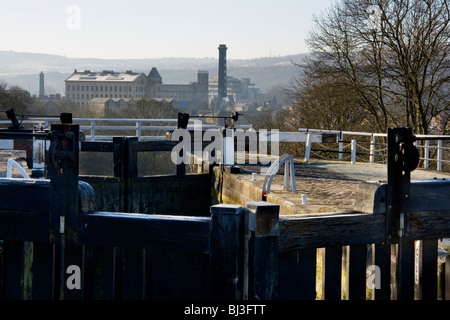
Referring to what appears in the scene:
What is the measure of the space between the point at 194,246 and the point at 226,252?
9.2 inches

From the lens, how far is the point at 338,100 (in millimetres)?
28328

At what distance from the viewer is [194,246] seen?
189 inches

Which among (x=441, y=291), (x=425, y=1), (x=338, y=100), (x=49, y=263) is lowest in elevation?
(x=441, y=291)

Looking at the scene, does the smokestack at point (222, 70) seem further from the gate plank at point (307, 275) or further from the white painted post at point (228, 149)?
the gate plank at point (307, 275)

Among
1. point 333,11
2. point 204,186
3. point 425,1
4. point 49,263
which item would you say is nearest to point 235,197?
point 204,186

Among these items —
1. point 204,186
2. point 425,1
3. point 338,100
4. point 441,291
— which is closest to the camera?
point 441,291

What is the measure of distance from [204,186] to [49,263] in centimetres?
1068

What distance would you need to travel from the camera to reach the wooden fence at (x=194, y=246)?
4.78 m

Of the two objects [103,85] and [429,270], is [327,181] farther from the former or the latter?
[103,85]

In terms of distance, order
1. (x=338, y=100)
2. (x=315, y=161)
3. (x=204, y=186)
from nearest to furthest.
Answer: (x=204, y=186), (x=315, y=161), (x=338, y=100)

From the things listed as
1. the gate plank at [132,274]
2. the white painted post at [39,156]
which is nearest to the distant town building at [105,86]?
the white painted post at [39,156]

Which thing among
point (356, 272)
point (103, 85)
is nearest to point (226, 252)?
point (356, 272)

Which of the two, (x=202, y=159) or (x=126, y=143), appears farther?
(x=202, y=159)

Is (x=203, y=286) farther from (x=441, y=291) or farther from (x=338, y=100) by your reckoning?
(x=338, y=100)
